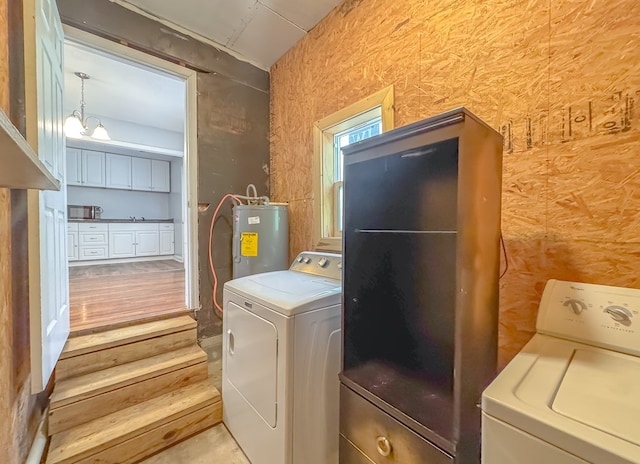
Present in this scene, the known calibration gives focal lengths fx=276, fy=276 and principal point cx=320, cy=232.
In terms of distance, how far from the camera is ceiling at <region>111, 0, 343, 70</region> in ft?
6.63

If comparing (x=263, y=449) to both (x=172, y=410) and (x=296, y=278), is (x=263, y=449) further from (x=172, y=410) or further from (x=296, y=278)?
(x=296, y=278)

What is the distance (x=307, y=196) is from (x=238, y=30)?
1.47 metres

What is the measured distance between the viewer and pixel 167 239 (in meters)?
6.02

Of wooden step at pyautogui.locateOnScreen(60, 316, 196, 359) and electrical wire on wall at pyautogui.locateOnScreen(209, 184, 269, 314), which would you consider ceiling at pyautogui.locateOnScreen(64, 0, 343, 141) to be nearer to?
electrical wire on wall at pyautogui.locateOnScreen(209, 184, 269, 314)

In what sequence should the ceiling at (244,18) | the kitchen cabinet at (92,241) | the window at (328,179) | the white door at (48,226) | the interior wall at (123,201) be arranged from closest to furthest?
the white door at (48,226) → the ceiling at (244,18) → the window at (328,179) → the kitchen cabinet at (92,241) → the interior wall at (123,201)

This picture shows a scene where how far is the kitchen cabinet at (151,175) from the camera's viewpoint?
5.84 meters

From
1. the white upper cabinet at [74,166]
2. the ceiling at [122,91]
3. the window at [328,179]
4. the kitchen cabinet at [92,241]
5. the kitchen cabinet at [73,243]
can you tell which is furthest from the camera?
the white upper cabinet at [74,166]

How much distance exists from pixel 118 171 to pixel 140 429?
564 cm

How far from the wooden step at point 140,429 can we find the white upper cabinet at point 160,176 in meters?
5.42

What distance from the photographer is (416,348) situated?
1.13 m

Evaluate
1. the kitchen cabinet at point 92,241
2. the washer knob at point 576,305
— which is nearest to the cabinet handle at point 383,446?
the washer knob at point 576,305

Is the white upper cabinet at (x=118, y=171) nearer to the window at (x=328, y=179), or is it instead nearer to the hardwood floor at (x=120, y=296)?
the hardwood floor at (x=120, y=296)

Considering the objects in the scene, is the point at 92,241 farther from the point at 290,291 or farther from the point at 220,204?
the point at 290,291

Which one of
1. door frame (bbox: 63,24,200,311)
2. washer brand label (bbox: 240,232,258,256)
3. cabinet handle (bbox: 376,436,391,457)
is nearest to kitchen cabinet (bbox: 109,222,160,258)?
door frame (bbox: 63,24,200,311)
